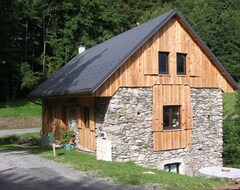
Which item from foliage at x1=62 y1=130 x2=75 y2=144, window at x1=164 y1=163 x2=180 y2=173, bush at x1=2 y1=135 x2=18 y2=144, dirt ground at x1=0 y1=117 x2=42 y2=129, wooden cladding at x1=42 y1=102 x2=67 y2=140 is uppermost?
wooden cladding at x1=42 y1=102 x2=67 y2=140

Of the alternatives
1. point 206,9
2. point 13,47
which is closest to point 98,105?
point 13,47

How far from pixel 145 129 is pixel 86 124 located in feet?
10.1

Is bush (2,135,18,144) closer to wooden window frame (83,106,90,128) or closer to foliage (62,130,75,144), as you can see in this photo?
foliage (62,130,75,144)

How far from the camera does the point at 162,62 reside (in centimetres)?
1638

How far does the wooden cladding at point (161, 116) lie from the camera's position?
620 inches

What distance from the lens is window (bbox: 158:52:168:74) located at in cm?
1625

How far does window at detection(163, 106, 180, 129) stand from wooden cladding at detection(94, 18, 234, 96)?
3.88ft

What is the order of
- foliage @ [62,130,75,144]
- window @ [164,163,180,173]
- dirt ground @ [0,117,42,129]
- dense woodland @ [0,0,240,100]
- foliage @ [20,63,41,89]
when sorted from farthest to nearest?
1. dense woodland @ [0,0,240,100]
2. foliage @ [20,63,41,89]
3. dirt ground @ [0,117,42,129]
4. foliage @ [62,130,75,144]
5. window @ [164,163,180,173]

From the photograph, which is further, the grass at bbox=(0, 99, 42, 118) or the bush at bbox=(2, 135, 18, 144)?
the grass at bbox=(0, 99, 42, 118)

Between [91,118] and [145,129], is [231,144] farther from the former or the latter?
[91,118]

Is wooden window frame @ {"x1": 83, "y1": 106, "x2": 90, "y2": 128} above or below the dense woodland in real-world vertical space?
Result: below

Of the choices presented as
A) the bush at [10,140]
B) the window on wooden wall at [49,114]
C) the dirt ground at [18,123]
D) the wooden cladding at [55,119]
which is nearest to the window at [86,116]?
the wooden cladding at [55,119]

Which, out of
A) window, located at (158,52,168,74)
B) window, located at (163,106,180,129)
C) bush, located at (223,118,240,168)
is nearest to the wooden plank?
window, located at (163,106,180,129)

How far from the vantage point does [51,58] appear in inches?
1734
